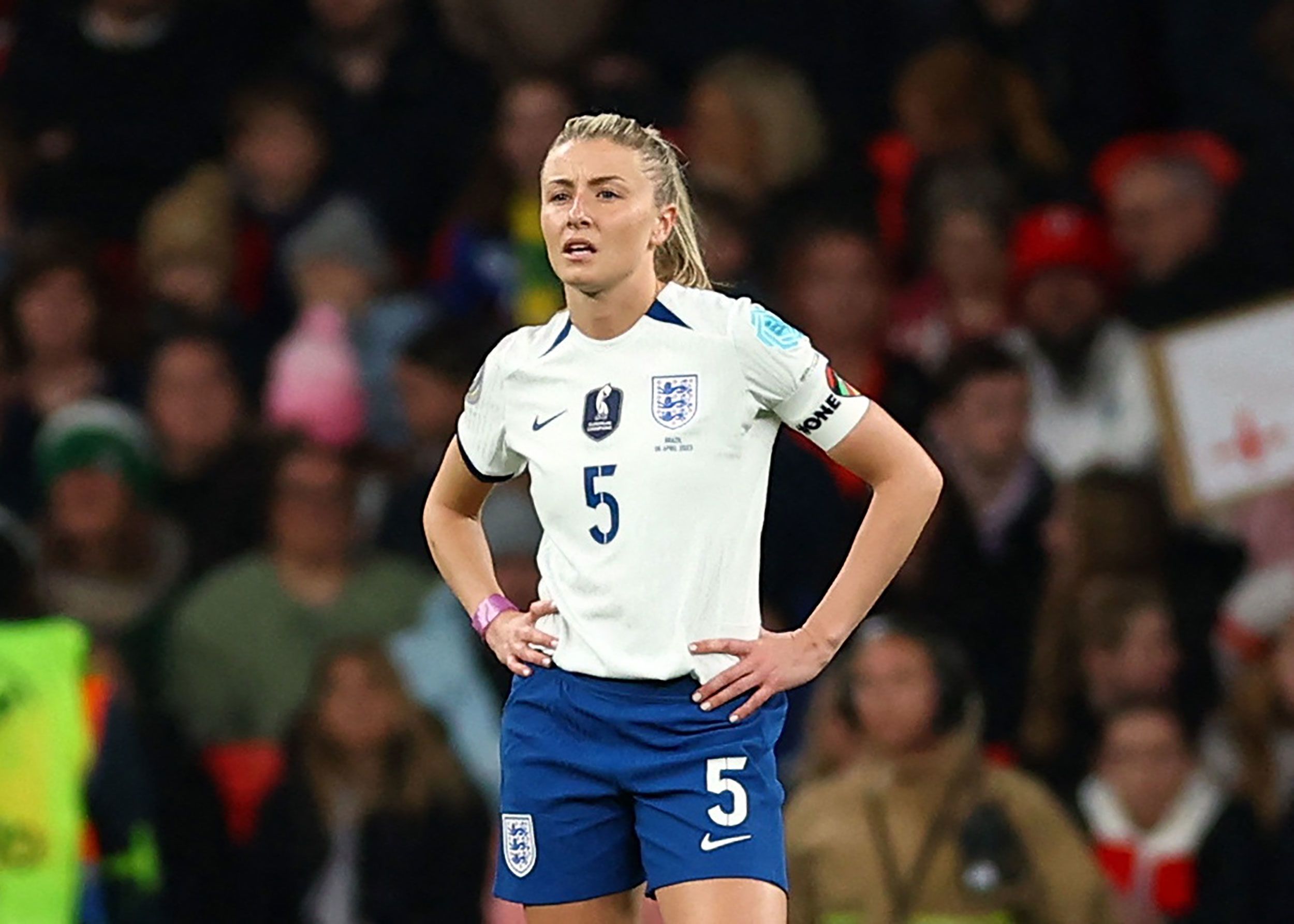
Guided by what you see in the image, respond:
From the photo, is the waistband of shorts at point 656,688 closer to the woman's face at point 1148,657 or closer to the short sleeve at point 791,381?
the short sleeve at point 791,381

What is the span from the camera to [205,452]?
913 centimetres

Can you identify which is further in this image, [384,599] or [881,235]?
[881,235]

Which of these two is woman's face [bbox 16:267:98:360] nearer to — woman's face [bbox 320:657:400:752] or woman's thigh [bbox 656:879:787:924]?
woman's face [bbox 320:657:400:752]

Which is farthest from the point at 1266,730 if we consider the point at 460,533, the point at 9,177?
the point at 9,177

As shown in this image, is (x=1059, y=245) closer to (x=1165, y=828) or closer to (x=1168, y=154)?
(x=1168, y=154)

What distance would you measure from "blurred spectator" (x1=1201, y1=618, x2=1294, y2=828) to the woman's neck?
11.9 feet

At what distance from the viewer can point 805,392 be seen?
15.5 ft

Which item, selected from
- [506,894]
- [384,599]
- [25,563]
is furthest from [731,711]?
[384,599]

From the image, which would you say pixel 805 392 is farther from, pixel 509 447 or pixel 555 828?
pixel 555 828

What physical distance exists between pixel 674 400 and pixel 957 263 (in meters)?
4.71

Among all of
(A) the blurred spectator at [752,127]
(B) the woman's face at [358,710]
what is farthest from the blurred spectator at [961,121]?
(B) the woman's face at [358,710]

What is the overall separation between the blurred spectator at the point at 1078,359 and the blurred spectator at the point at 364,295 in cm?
207

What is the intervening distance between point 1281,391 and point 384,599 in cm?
282

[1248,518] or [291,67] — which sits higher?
[291,67]
